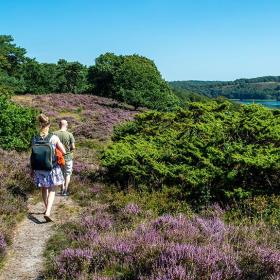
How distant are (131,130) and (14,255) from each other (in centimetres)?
1066

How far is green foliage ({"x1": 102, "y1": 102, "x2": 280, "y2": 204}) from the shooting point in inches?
397

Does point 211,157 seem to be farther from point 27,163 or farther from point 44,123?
point 27,163

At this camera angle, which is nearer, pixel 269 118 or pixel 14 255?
pixel 14 255

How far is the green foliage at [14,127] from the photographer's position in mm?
18562

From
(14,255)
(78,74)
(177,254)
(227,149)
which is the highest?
(78,74)

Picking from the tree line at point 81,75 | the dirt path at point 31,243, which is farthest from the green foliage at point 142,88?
the dirt path at point 31,243

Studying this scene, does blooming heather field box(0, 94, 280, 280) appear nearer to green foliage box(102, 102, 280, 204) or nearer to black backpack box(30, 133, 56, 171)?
green foliage box(102, 102, 280, 204)

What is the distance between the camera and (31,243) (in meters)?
8.66

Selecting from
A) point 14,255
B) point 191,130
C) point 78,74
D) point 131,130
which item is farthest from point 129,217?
point 78,74

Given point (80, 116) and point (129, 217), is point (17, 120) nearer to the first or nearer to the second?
point (129, 217)

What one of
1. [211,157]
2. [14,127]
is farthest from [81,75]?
[211,157]

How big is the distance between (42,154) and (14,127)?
33.1 feet

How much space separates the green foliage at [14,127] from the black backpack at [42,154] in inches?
353

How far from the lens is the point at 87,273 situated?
20.8 ft
